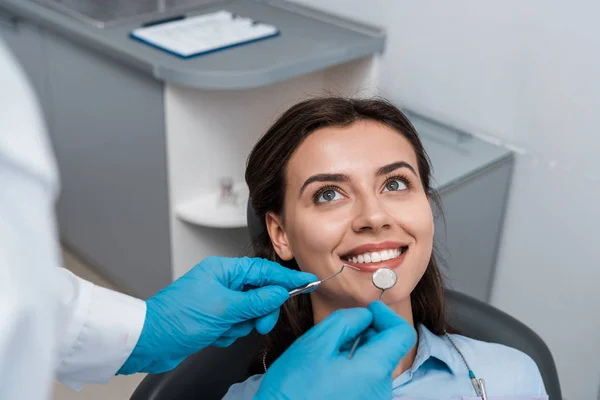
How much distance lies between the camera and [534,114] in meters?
2.03

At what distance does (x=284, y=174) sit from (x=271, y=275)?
24 centimetres

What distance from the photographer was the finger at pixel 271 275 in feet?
4.17

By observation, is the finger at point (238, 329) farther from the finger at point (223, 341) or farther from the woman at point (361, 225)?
the woman at point (361, 225)

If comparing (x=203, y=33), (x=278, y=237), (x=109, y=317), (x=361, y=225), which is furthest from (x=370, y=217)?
(x=203, y=33)

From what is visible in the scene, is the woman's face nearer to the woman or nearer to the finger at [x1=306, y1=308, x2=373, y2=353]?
the woman

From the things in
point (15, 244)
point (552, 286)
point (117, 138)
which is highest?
point (15, 244)

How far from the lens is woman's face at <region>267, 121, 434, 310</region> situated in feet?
4.37

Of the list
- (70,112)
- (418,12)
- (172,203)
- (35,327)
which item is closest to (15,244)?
(35,327)

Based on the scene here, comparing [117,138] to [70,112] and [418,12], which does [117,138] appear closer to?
[70,112]

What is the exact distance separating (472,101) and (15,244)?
68.7 inches

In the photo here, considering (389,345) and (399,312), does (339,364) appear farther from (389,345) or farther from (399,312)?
(399,312)

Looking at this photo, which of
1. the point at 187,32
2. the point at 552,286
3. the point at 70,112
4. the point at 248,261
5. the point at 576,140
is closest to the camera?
the point at 248,261

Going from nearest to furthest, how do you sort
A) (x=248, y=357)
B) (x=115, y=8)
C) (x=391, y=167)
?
(x=391, y=167)
(x=248, y=357)
(x=115, y=8)

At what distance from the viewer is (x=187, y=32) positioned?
7.52 feet
